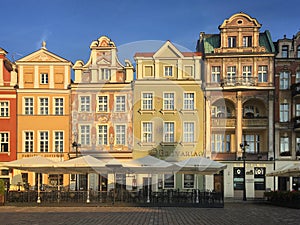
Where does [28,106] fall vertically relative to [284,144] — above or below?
above

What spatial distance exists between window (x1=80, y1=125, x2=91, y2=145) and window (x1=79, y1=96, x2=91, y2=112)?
1369mm

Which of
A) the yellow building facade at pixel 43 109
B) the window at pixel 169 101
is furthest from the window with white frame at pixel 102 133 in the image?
the window at pixel 169 101

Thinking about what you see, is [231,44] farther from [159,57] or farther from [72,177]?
[72,177]

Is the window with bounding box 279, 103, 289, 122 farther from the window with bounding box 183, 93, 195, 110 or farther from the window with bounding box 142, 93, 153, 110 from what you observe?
the window with bounding box 142, 93, 153, 110

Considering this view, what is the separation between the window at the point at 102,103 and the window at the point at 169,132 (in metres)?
5.01

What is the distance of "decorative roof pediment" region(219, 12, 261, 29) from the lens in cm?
4106

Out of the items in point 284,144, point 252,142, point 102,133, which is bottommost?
point 284,144

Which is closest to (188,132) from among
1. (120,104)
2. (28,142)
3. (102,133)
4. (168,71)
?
(168,71)

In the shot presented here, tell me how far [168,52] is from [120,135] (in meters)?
7.71

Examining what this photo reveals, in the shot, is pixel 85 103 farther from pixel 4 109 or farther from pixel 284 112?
pixel 284 112

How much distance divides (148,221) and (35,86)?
24.5m

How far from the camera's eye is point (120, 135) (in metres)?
40.8

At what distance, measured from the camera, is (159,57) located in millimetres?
40719

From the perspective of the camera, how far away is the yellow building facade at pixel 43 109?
133 feet
